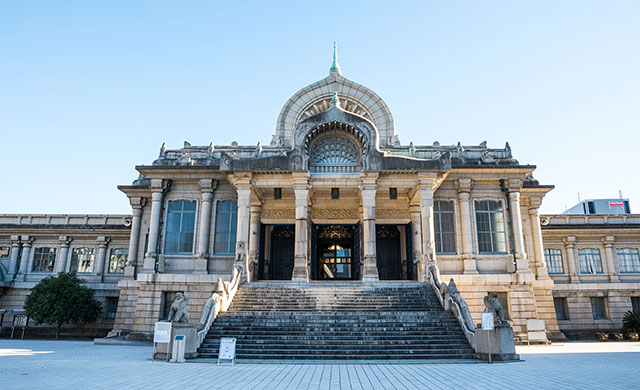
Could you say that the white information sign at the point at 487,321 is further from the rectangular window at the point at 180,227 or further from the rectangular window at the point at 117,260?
the rectangular window at the point at 117,260

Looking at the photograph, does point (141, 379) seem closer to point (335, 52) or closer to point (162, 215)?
point (162, 215)

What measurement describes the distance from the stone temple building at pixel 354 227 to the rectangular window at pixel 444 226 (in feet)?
0.21

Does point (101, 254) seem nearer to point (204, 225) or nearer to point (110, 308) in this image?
point (110, 308)

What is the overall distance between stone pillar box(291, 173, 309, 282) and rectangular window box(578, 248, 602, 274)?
21413 millimetres

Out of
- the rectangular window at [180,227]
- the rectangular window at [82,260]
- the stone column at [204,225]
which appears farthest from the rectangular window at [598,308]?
the rectangular window at [82,260]

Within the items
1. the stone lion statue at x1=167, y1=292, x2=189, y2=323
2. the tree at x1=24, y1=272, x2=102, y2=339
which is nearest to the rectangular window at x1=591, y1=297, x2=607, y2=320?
the stone lion statue at x1=167, y1=292, x2=189, y2=323

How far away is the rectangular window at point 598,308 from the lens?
28.8 m

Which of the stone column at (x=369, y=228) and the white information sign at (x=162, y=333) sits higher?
the stone column at (x=369, y=228)

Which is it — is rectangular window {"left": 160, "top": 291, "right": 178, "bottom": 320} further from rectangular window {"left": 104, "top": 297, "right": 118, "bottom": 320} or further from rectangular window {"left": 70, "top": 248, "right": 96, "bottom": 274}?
rectangular window {"left": 70, "top": 248, "right": 96, "bottom": 274}

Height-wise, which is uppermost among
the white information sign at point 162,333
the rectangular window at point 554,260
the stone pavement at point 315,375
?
the rectangular window at point 554,260

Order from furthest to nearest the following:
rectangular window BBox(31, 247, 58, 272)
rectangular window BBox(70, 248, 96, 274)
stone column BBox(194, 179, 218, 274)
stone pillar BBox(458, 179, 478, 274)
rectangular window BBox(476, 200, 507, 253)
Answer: rectangular window BBox(31, 247, 58, 272) → rectangular window BBox(70, 248, 96, 274) → rectangular window BBox(476, 200, 507, 253) → stone column BBox(194, 179, 218, 274) → stone pillar BBox(458, 179, 478, 274)

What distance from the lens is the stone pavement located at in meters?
8.78

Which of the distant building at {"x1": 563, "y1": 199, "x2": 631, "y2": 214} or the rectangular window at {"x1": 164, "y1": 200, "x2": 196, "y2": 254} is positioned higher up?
the distant building at {"x1": 563, "y1": 199, "x2": 631, "y2": 214}

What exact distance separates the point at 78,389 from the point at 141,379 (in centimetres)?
158
